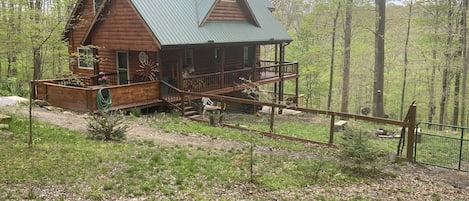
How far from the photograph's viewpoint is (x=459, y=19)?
72.6 feet

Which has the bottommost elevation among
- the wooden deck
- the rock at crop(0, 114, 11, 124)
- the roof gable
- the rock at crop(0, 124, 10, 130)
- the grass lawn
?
the grass lawn

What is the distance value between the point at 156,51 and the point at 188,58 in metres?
3.41

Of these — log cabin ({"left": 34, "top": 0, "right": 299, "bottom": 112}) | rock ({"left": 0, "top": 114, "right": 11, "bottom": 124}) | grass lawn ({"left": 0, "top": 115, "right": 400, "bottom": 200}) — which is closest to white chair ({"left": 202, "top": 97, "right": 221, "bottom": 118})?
log cabin ({"left": 34, "top": 0, "right": 299, "bottom": 112})

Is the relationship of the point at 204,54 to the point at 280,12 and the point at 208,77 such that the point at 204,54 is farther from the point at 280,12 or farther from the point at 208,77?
the point at 280,12

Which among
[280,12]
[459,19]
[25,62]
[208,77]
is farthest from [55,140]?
[280,12]

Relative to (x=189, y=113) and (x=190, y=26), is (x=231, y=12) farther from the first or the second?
(x=189, y=113)

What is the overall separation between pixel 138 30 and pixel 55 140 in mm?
7627

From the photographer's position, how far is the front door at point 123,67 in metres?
18.7

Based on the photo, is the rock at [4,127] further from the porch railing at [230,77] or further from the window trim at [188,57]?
the window trim at [188,57]

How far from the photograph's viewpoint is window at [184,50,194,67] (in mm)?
19219

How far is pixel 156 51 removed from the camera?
635 inches

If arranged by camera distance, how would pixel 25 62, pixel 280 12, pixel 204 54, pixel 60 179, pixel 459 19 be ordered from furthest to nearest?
pixel 280 12
pixel 25 62
pixel 459 19
pixel 204 54
pixel 60 179

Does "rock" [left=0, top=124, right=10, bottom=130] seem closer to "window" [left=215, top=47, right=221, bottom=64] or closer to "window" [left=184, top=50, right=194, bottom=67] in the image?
"window" [left=184, top=50, right=194, bottom=67]

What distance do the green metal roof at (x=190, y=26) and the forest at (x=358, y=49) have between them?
3.27 metres
